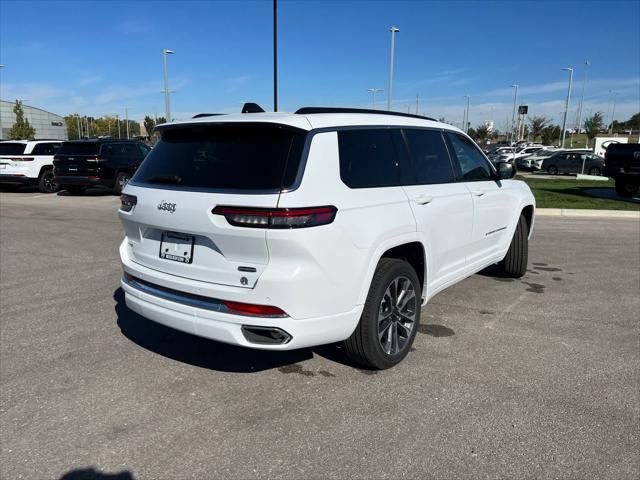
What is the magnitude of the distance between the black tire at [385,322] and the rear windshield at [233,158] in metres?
1.02

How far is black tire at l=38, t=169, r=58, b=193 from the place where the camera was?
656 inches

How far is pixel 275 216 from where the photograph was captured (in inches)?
112

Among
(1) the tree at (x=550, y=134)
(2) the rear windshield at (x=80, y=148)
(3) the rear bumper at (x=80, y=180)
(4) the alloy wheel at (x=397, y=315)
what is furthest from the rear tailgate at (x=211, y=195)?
(1) the tree at (x=550, y=134)

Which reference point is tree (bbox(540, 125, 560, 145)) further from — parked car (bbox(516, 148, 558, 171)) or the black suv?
the black suv

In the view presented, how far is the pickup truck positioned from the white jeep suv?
13.2 meters

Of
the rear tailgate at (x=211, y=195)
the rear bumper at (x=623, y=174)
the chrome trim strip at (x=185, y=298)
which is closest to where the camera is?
the rear tailgate at (x=211, y=195)

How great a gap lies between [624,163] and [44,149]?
1821cm

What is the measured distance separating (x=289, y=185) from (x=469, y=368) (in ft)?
6.56

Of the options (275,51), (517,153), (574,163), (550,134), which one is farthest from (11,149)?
(550,134)

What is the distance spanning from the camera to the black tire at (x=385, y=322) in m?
3.40

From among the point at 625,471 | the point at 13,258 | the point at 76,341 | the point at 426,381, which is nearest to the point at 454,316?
the point at 426,381

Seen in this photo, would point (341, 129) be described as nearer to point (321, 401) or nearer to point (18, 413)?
point (321, 401)

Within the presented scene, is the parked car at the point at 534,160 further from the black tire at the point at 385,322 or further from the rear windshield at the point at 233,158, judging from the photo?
the rear windshield at the point at 233,158

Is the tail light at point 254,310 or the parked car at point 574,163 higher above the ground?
the parked car at point 574,163
